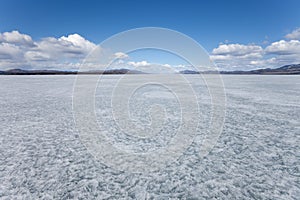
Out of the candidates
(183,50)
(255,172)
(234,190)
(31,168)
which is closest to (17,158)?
(31,168)

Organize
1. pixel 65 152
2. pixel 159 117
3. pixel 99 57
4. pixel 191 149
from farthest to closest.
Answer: pixel 159 117
pixel 99 57
pixel 191 149
pixel 65 152

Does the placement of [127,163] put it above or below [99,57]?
below

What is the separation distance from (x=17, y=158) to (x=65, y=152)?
2.11 feet

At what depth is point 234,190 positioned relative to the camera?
2102 mm

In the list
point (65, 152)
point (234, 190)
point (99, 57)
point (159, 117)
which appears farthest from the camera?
point (159, 117)

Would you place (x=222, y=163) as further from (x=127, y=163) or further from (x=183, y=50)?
(x=183, y=50)

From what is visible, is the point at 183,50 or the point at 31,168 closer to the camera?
the point at 31,168

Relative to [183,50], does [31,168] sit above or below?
below

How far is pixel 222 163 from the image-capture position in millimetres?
2709

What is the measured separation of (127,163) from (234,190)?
1.42 metres

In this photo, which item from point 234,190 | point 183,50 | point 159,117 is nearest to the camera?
point 234,190

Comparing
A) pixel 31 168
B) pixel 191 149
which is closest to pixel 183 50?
pixel 191 149

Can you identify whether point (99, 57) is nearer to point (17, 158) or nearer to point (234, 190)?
point (17, 158)

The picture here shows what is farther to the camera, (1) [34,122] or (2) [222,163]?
(1) [34,122]
